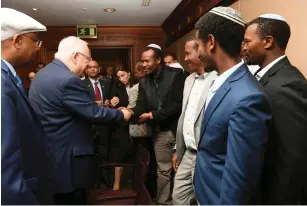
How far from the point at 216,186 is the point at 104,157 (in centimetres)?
259

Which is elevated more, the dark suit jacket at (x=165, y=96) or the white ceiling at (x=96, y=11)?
the white ceiling at (x=96, y=11)

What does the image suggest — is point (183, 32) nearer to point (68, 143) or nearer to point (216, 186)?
point (68, 143)

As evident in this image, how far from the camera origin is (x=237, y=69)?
3.41 ft

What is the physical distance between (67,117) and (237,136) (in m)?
1.13

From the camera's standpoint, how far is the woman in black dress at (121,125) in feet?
9.83

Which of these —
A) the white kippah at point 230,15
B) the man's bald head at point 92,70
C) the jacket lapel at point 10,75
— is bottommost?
the jacket lapel at point 10,75

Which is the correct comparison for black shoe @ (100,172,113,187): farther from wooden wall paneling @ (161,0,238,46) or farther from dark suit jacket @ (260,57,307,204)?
wooden wall paneling @ (161,0,238,46)

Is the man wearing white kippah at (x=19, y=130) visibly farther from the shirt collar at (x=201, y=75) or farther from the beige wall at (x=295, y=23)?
the beige wall at (x=295, y=23)

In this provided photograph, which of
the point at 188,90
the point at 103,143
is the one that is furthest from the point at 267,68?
the point at 103,143

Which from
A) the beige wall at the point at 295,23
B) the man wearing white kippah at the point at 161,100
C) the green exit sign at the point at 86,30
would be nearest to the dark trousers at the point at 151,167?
the man wearing white kippah at the point at 161,100

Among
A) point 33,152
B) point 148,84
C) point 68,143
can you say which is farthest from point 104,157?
point 33,152

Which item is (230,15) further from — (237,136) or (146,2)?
(146,2)

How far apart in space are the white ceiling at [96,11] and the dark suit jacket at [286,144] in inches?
138

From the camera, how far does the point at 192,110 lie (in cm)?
183
